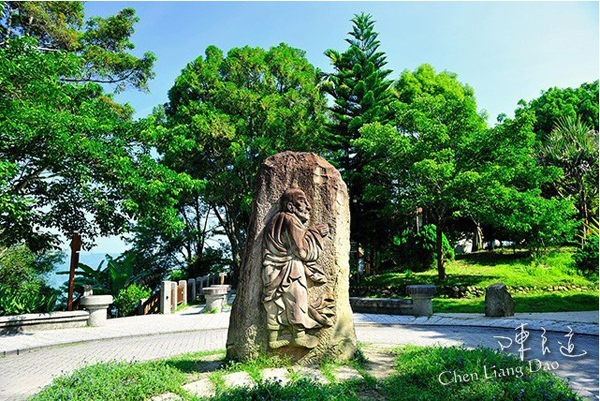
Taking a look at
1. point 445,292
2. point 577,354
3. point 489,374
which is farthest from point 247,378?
point 445,292

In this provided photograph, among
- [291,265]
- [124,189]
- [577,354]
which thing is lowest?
[577,354]

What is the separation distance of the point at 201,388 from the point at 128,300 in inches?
411

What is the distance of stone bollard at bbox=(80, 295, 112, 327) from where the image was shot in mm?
11109

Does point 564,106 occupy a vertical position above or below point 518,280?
above

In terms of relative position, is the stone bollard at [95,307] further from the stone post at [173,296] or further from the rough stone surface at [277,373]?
the rough stone surface at [277,373]

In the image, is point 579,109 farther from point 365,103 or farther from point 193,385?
point 193,385

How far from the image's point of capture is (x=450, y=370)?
4645 millimetres

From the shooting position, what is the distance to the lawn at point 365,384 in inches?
156

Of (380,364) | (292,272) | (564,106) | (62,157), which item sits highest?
(564,106)

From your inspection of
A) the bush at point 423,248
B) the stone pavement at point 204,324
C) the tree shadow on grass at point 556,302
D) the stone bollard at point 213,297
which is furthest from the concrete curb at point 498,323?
the bush at point 423,248

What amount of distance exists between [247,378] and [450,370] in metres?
2.27

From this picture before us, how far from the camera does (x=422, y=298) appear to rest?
1153 centimetres

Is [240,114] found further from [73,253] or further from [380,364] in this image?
[380,364]

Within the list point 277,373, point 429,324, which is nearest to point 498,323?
point 429,324
